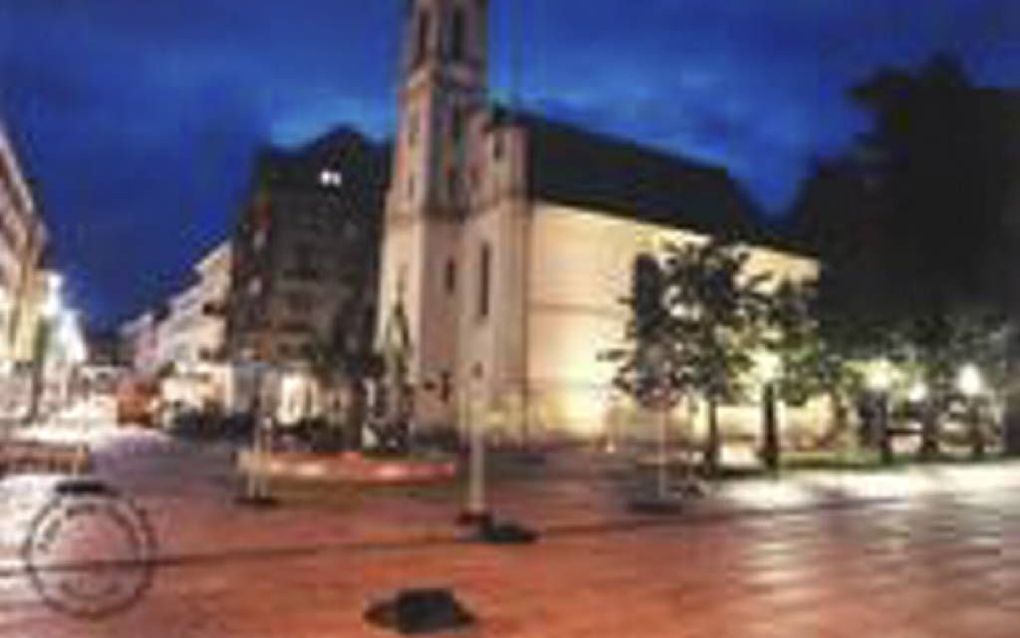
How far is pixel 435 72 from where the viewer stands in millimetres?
51594

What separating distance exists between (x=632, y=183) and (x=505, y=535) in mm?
40874

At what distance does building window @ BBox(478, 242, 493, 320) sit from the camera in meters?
48.2

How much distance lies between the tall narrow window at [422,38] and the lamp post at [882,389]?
2971 centimetres

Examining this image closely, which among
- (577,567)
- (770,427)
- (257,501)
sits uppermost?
(770,427)

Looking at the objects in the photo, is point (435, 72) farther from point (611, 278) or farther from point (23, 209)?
point (23, 209)

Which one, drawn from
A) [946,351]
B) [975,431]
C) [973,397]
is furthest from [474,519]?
[975,431]

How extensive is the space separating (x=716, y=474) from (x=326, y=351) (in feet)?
38.6

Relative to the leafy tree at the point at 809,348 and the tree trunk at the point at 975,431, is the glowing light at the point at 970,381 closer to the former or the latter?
the tree trunk at the point at 975,431

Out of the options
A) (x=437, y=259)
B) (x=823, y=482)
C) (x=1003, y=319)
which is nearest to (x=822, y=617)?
(x=823, y=482)

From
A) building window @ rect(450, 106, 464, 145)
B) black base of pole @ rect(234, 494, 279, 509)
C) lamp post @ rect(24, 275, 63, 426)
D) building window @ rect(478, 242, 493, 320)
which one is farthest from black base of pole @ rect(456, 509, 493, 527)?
building window @ rect(450, 106, 464, 145)

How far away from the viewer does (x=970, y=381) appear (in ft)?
112

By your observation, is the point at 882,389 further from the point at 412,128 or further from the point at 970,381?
the point at 412,128

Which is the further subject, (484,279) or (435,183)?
(435,183)

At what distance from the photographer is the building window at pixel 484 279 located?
158 ft
